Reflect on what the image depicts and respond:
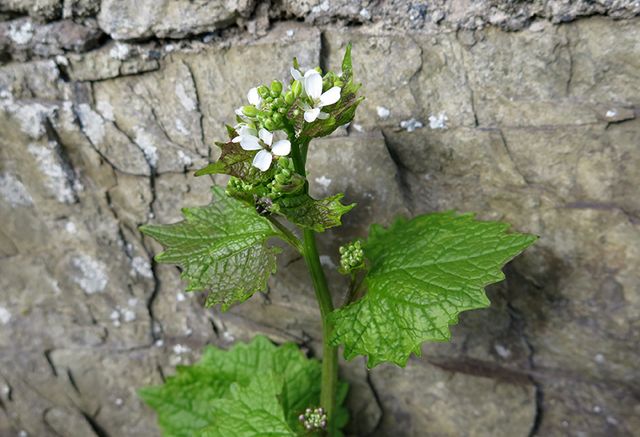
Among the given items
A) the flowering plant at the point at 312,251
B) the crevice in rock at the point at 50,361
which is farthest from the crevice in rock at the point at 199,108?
the crevice in rock at the point at 50,361

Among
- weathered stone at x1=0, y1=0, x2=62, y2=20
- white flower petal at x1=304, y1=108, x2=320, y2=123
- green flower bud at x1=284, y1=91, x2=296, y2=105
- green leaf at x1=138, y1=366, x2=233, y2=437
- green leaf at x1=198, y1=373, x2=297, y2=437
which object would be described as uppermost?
weathered stone at x1=0, y1=0, x2=62, y2=20

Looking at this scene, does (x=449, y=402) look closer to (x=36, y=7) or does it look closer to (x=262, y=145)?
(x=262, y=145)

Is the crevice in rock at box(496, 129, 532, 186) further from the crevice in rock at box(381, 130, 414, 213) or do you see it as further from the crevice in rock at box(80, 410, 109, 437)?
the crevice in rock at box(80, 410, 109, 437)

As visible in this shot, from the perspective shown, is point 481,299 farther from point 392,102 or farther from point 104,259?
point 104,259

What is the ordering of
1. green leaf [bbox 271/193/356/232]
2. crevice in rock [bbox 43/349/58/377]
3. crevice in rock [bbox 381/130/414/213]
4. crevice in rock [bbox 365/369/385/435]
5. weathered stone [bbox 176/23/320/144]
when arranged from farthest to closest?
crevice in rock [bbox 43/349/58/377], crevice in rock [bbox 365/369/385/435], crevice in rock [bbox 381/130/414/213], weathered stone [bbox 176/23/320/144], green leaf [bbox 271/193/356/232]

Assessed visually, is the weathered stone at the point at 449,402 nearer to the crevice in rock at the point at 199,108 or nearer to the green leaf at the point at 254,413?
the green leaf at the point at 254,413

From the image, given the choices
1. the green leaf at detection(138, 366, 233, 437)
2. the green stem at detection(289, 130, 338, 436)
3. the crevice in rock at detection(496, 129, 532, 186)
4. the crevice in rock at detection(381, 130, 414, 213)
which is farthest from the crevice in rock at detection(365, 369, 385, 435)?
the crevice in rock at detection(496, 129, 532, 186)
